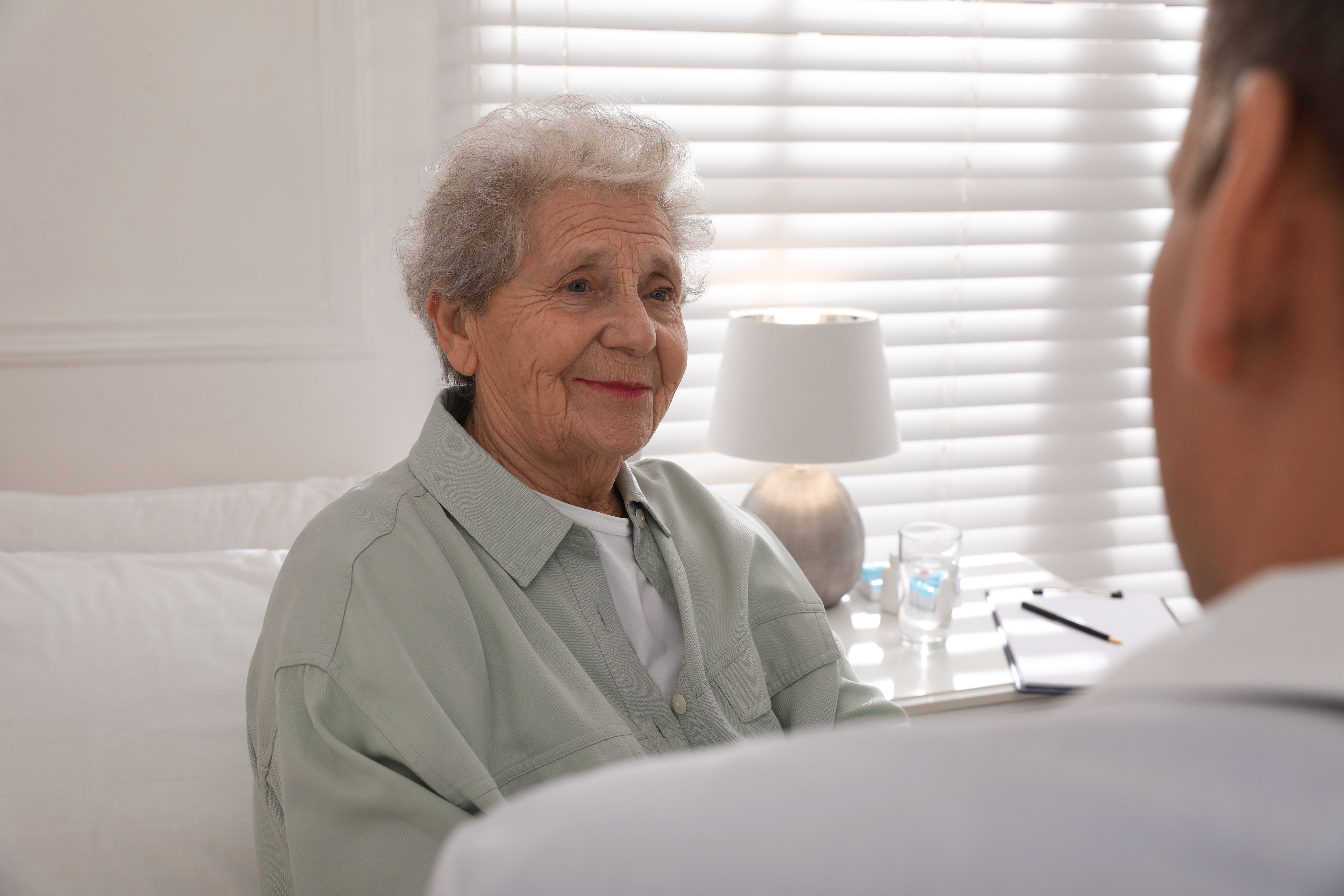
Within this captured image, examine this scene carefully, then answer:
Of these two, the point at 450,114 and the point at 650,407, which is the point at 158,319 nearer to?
the point at 450,114

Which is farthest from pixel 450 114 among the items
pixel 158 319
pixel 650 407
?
pixel 650 407

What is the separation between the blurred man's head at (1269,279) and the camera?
322mm

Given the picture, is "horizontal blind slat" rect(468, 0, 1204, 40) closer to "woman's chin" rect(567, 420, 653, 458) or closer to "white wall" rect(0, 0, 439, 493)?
"white wall" rect(0, 0, 439, 493)

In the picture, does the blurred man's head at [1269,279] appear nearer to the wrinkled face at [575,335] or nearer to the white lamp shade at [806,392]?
the wrinkled face at [575,335]

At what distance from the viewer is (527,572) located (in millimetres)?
1201

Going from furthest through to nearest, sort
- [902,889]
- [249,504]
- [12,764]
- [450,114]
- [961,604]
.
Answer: [961,604], [450,114], [249,504], [12,764], [902,889]

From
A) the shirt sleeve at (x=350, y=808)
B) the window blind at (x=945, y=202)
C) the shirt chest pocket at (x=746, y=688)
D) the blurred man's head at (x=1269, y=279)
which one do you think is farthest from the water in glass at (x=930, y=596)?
the blurred man's head at (x=1269, y=279)

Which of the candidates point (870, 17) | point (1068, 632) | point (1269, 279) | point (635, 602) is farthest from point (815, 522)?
point (1269, 279)

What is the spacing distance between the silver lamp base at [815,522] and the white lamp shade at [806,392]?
0.21ft

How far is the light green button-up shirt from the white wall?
29.0 inches

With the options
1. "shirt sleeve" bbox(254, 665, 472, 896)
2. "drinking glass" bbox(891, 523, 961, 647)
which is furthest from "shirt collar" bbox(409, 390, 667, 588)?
"drinking glass" bbox(891, 523, 961, 647)

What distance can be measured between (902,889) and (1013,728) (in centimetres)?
6

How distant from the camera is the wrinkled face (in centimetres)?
132

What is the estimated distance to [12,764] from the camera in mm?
1149
